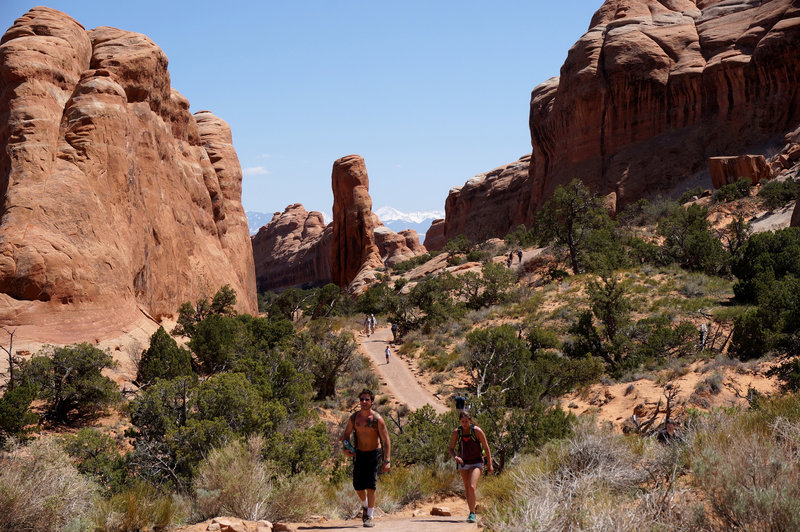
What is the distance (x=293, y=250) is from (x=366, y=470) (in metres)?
113

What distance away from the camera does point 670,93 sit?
180 feet

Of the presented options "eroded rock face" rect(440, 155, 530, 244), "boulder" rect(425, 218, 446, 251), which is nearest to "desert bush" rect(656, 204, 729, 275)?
"eroded rock face" rect(440, 155, 530, 244)

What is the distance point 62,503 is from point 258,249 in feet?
416

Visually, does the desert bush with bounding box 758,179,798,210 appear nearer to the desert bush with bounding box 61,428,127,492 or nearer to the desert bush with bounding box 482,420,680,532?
the desert bush with bounding box 482,420,680,532

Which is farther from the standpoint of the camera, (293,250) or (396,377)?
(293,250)

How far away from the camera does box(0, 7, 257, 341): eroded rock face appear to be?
20.2 metres

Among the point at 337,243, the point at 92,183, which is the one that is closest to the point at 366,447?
the point at 92,183

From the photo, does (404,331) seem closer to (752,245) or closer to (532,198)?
(752,245)

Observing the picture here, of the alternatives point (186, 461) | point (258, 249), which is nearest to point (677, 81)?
point (186, 461)

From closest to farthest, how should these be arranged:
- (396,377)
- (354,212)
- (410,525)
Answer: (410,525), (396,377), (354,212)

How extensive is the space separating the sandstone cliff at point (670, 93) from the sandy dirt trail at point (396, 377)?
1361 inches

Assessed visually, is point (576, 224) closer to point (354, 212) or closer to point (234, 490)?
point (234, 490)

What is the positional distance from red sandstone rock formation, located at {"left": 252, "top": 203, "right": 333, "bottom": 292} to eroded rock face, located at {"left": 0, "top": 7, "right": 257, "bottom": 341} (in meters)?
72.4

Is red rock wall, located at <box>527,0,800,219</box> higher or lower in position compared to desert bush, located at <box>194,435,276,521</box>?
higher
